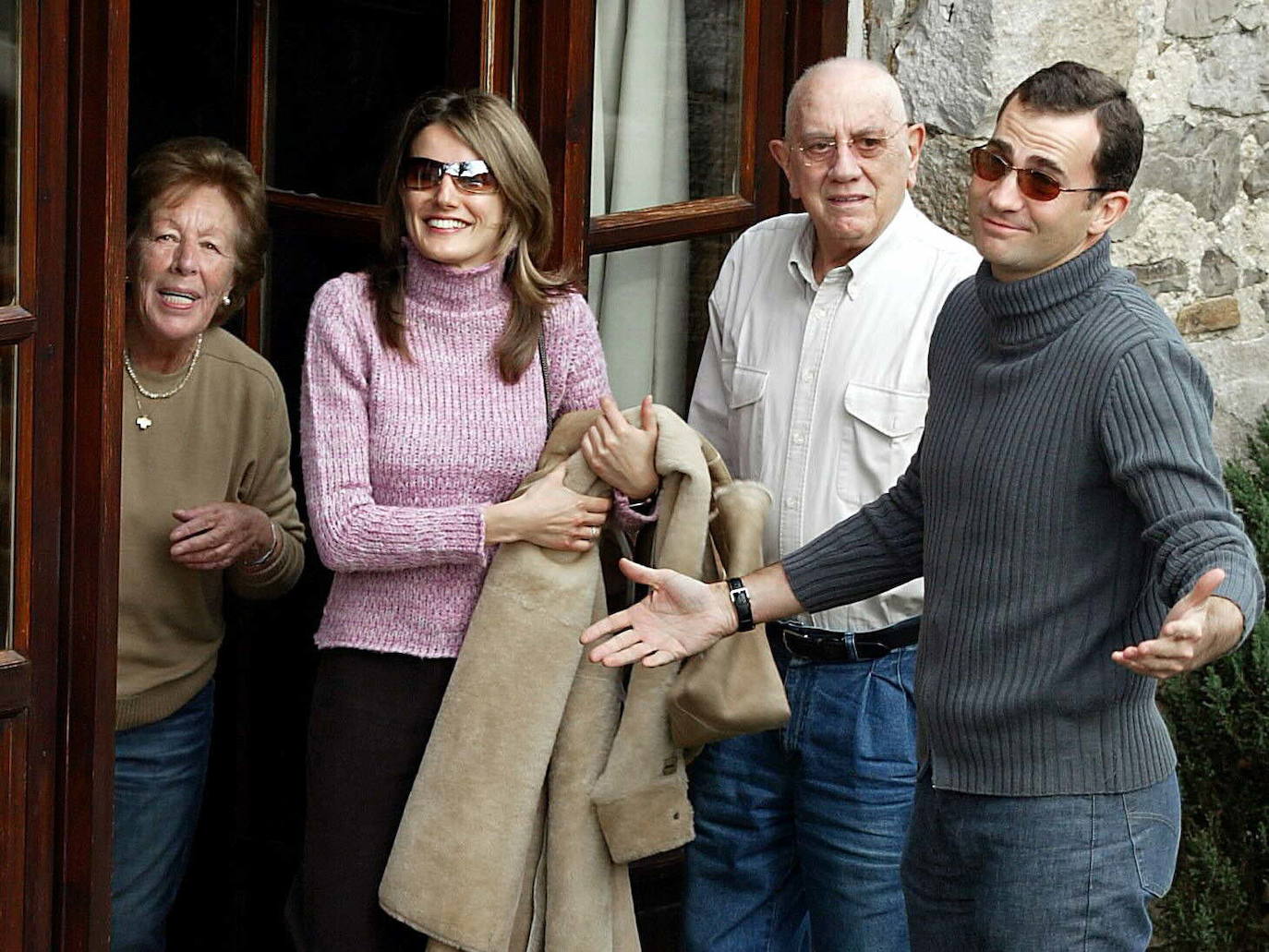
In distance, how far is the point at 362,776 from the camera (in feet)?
8.39

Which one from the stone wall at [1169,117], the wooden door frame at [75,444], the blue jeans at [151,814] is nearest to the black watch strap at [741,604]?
the wooden door frame at [75,444]

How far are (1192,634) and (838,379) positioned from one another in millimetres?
1021

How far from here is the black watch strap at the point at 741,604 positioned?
2.41 m

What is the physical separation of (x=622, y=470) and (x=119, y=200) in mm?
779

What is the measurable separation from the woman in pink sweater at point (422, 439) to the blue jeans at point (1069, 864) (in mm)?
757

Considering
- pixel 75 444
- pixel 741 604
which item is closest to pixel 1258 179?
pixel 741 604

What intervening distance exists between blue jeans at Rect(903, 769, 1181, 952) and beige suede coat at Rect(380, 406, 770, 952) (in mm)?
593

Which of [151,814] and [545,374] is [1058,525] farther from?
[151,814]

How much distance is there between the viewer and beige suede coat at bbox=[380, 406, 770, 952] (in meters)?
2.50

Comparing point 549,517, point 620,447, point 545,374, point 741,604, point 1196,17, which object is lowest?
point 741,604

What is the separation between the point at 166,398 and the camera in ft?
9.40

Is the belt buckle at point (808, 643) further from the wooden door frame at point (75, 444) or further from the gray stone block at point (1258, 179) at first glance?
the gray stone block at point (1258, 179)

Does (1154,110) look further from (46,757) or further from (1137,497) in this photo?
(46,757)

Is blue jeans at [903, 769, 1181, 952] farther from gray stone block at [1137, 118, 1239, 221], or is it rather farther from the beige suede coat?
gray stone block at [1137, 118, 1239, 221]
